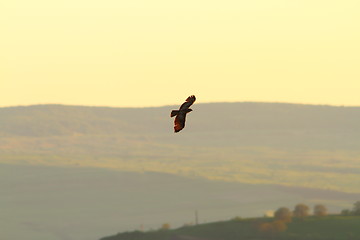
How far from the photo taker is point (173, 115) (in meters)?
27.2

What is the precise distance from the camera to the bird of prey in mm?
26766

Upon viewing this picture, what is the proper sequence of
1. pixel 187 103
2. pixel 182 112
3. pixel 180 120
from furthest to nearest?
pixel 180 120, pixel 182 112, pixel 187 103

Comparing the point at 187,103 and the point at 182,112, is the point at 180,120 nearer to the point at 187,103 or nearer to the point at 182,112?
the point at 182,112

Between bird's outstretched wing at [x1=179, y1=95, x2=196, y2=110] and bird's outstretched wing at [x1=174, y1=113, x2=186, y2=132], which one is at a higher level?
bird's outstretched wing at [x1=179, y1=95, x2=196, y2=110]

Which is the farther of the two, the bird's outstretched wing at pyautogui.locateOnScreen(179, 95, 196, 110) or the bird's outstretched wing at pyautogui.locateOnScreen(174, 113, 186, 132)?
the bird's outstretched wing at pyautogui.locateOnScreen(174, 113, 186, 132)

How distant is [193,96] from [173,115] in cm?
80

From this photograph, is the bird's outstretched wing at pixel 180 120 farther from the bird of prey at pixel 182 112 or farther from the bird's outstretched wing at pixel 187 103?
the bird's outstretched wing at pixel 187 103

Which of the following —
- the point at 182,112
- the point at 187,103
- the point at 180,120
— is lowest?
the point at 180,120

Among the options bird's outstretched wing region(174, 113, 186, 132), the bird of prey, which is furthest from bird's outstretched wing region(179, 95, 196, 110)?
bird's outstretched wing region(174, 113, 186, 132)

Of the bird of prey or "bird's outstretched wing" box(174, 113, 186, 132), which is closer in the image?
the bird of prey

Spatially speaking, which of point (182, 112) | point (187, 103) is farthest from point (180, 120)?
point (187, 103)

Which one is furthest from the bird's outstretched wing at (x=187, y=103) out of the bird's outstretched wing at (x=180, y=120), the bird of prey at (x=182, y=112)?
the bird's outstretched wing at (x=180, y=120)

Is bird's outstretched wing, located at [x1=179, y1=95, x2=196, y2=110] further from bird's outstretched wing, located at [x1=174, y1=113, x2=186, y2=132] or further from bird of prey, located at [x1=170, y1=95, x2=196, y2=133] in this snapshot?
bird's outstretched wing, located at [x1=174, y1=113, x2=186, y2=132]

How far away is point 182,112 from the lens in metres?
27.1
